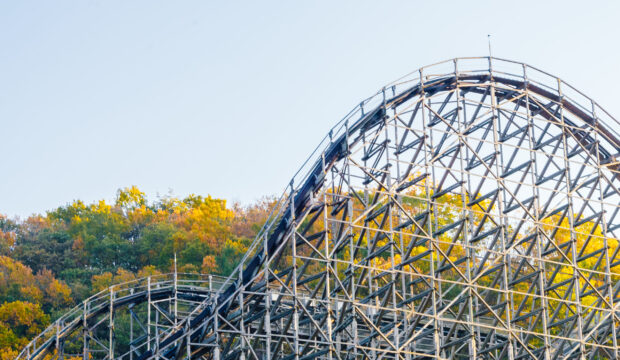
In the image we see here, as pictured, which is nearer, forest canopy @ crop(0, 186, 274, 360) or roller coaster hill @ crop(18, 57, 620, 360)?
roller coaster hill @ crop(18, 57, 620, 360)

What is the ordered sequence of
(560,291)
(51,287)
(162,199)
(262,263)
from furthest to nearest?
(162,199) → (51,287) → (560,291) → (262,263)

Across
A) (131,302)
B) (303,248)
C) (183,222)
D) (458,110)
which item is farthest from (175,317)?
(183,222)

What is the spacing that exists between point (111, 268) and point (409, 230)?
1528 centimetres

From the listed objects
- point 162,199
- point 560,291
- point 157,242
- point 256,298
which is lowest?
point 256,298

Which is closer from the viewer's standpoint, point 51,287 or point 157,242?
point 51,287

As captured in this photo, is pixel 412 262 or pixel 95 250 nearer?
pixel 412 262

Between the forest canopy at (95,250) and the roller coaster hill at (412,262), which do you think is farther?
the forest canopy at (95,250)

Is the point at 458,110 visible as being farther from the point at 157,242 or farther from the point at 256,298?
the point at 157,242

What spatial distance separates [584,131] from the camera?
2745 centimetres

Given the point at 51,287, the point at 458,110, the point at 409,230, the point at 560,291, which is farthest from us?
the point at 51,287

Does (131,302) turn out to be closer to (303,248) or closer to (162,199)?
(303,248)

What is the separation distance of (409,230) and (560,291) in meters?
7.25

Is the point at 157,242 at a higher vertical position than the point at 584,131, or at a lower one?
higher

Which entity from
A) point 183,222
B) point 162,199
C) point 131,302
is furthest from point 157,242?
point 131,302
